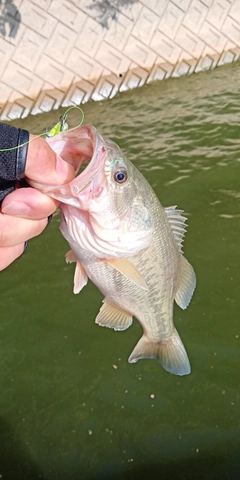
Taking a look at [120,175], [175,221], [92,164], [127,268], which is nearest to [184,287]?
[175,221]

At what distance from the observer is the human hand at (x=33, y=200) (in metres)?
2.05

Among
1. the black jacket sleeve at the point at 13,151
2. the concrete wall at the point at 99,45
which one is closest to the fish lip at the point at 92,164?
the black jacket sleeve at the point at 13,151

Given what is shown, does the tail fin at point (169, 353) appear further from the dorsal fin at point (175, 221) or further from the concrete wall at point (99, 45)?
the concrete wall at point (99, 45)

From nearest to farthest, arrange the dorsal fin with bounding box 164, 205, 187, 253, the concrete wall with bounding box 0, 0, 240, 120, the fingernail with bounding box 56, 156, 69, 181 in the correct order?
the fingernail with bounding box 56, 156, 69, 181 < the dorsal fin with bounding box 164, 205, 187, 253 < the concrete wall with bounding box 0, 0, 240, 120

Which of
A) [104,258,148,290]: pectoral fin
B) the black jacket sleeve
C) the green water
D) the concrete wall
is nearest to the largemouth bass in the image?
[104,258,148,290]: pectoral fin

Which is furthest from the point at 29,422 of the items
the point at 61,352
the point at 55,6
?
the point at 55,6

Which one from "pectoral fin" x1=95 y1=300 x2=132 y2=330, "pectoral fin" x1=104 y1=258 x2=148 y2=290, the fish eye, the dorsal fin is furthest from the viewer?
"pectoral fin" x1=95 y1=300 x2=132 y2=330

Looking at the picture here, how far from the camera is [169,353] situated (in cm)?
324

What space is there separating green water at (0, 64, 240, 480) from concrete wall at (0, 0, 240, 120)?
6.63 meters

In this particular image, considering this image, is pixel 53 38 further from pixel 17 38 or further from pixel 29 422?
pixel 29 422

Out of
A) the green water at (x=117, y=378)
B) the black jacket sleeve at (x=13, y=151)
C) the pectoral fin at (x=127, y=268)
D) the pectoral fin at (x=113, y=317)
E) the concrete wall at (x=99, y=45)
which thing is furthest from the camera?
the concrete wall at (x=99, y=45)

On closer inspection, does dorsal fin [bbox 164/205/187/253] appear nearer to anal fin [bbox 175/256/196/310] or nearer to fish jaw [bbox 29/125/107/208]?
anal fin [bbox 175/256/196/310]

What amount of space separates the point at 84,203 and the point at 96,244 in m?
0.30

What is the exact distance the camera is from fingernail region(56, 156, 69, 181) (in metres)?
2.18
